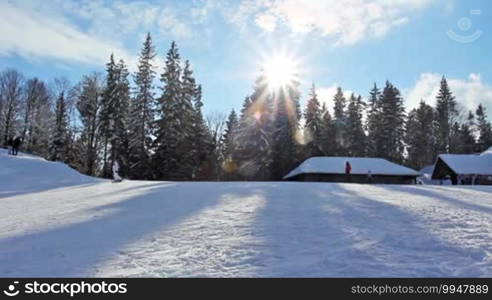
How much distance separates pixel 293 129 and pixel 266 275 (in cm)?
4573

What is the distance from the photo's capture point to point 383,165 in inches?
1753

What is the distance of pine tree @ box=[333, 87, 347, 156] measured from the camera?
2365 inches

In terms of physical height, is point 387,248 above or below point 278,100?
below

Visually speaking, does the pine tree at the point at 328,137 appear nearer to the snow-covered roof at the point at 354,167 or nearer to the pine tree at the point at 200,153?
the snow-covered roof at the point at 354,167

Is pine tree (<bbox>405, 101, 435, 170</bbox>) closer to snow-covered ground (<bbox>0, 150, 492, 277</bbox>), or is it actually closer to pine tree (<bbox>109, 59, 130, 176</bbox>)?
pine tree (<bbox>109, 59, 130, 176</bbox>)

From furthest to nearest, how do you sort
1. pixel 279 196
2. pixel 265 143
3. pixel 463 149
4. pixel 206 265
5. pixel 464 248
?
1. pixel 463 149
2. pixel 265 143
3. pixel 279 196
4. pixel 464 248
5. pixel 206 265

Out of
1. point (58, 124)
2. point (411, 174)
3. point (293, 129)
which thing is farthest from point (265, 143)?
point (58, 124)

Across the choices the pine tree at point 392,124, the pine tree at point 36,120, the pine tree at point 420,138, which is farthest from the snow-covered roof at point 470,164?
the pine tree at point 36,120

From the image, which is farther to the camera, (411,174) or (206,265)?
(411,174)

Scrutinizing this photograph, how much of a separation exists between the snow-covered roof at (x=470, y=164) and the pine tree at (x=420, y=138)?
64.9 ft

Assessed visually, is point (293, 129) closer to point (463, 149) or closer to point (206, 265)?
point (463, 149)

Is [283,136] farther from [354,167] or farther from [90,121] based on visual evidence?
[90,121]

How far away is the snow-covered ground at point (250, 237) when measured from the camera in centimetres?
567

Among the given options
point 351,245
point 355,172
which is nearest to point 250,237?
point 351,245
